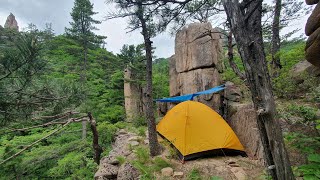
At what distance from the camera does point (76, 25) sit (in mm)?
17078

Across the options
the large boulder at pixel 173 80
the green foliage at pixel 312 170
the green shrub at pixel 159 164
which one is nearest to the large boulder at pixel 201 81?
the large boulder at pixel 173 80

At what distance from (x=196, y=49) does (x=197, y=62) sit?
1.98 ft

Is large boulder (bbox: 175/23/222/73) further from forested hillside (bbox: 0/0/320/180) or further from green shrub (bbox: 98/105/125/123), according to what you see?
green shrub (bbox: 98/105/125/123)

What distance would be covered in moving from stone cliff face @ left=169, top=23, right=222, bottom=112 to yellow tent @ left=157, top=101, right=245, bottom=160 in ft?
6.67

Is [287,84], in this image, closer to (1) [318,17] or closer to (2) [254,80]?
(1) [318,17]

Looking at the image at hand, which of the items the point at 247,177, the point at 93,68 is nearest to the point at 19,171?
the point at 247,177

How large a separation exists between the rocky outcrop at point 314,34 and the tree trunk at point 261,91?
1.01 m

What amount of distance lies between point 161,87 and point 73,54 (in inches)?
359

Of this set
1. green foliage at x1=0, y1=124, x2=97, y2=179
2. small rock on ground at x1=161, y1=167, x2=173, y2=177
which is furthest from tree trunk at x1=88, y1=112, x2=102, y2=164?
green foliage at x1=0, y1=124, x2=97, y2=179

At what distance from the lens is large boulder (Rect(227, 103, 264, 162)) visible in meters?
4.62

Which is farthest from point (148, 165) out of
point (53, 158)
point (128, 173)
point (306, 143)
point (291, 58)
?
point (291, 58)

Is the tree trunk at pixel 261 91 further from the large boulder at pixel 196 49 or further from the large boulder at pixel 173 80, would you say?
the large boulder at pixel 173 80

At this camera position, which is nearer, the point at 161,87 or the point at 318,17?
the point at 318,17

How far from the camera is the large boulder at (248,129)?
4.62 metres
